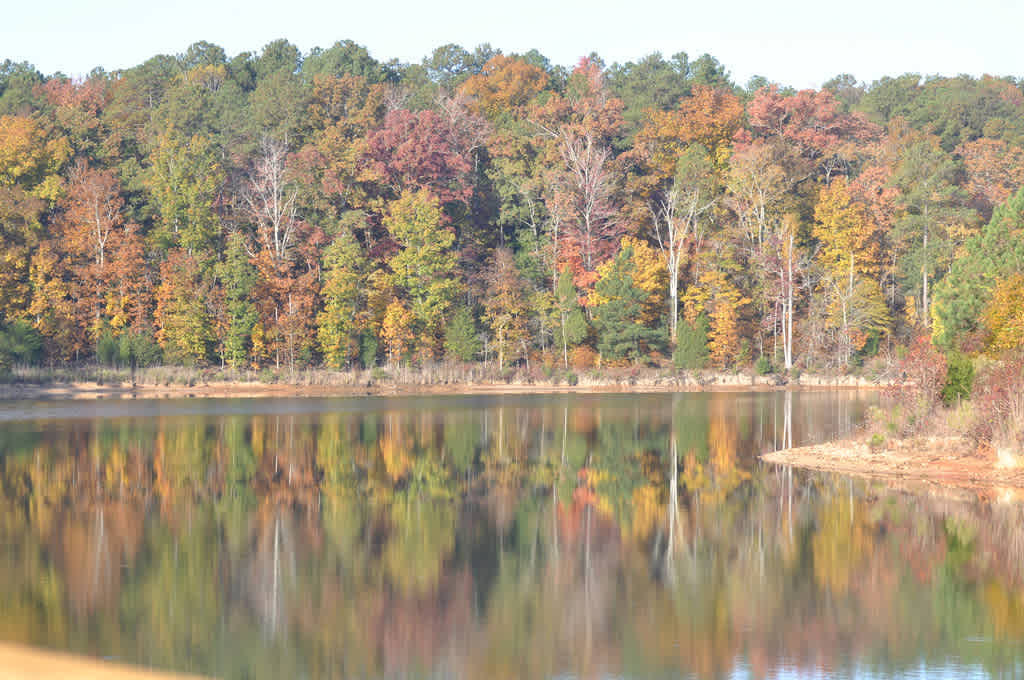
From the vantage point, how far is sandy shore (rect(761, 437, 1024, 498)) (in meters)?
21.6

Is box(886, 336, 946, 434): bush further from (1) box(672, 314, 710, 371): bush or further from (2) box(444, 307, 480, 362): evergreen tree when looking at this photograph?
(2) box(444, 307, 480, 362): evergreen tree

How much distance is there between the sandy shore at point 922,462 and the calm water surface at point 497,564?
1.14 m

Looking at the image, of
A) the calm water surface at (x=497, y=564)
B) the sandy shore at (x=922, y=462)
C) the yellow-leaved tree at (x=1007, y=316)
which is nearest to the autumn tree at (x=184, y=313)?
the calm water surface at (x=497, y=564)

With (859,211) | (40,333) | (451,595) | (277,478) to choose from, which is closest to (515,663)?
(451,595)

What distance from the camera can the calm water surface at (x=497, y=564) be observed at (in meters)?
11.9

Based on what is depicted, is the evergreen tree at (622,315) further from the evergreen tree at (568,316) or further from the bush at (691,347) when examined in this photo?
the bush at (691,347)

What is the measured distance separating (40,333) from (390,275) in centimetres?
1667

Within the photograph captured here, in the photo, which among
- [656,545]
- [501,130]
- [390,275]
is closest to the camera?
[656,545]

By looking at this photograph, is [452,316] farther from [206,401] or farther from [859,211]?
[859,211]

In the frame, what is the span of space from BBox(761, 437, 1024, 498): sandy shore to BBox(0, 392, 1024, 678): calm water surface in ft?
3.75

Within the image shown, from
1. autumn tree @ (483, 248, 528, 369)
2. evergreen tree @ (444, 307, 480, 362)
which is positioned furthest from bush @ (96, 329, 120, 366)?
autumn tree @ (483, 248, 528, 369)

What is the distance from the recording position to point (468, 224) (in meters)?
66.7

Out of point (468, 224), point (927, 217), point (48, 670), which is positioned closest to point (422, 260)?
point (468, 224)

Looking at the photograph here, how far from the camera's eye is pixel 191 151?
6034 centimetres
